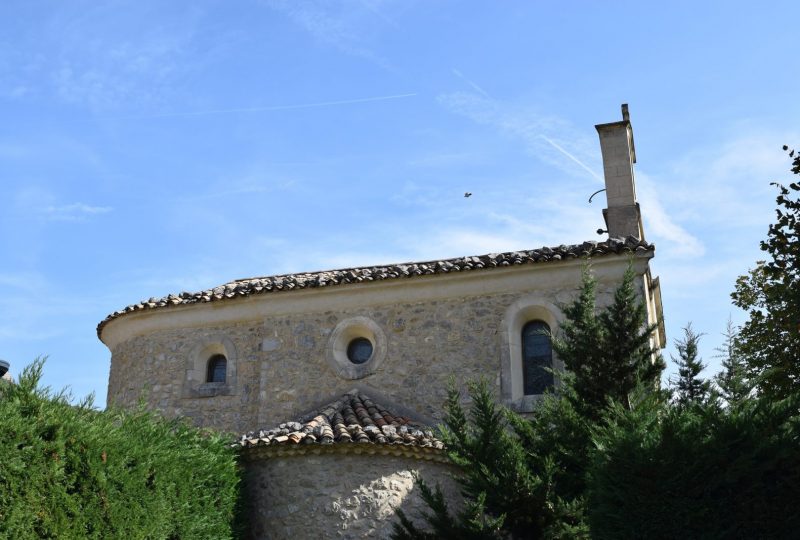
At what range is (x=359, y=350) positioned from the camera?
57.7ft

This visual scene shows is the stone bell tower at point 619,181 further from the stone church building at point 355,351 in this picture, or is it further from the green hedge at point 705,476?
the green hedge at point 705,476

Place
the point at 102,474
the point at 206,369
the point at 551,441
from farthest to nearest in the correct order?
the point at 206,369 < the point at 551,441 < the point at 102,474

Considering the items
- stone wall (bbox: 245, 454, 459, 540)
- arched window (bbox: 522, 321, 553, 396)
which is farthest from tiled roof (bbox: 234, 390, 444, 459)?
arched window (bbox: 522, 321, 553, 396)

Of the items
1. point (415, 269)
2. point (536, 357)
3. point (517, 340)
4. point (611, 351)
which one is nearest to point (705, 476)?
point (611, 351)

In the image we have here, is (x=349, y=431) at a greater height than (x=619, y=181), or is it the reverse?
(x=619, y=181)

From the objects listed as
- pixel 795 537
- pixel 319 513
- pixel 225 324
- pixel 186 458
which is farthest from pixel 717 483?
pixel 225 324

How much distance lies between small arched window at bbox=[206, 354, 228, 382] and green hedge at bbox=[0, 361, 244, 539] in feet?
14.7

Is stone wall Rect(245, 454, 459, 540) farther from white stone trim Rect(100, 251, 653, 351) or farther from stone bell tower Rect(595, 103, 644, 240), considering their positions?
stone bell tower Rect(595, 103, 644, 240)

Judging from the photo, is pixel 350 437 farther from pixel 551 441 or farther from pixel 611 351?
pixel 611 351

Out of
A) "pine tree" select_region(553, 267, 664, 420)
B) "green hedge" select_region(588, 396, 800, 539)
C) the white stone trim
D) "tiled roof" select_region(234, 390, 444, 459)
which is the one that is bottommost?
"green hedge" select_region(588, 396, 800, 539)

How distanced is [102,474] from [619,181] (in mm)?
12169

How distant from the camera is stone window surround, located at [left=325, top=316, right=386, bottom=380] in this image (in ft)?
55.9

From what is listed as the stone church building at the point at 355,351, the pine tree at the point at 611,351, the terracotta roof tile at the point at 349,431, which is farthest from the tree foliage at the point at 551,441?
the stone church building at the point at 355,351

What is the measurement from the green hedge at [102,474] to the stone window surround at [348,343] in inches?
149
